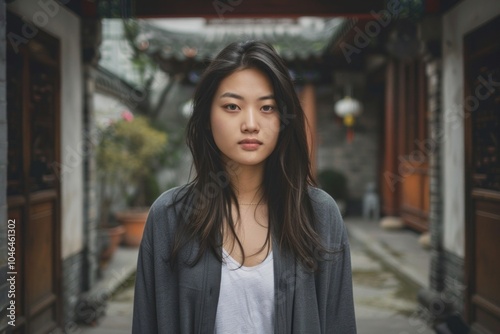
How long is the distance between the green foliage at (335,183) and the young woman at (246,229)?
9.96 m

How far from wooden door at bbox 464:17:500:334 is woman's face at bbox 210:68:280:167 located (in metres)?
2.47

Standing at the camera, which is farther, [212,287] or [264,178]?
[264,178]

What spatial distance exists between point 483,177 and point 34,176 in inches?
130

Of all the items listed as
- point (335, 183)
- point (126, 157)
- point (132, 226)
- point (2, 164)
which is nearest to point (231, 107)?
point (2, 164)

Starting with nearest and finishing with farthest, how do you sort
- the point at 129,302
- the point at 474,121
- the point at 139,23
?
the point at 474,121 → the point at 129,302 → the point at 139,23

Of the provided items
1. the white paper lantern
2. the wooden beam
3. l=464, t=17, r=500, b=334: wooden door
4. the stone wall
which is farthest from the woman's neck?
the white paper lantern

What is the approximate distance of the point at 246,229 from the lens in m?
1.83

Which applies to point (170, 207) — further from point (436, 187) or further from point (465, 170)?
point (436, 187)

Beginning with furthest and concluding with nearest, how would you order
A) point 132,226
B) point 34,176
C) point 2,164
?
point 132,226, point 34,176, point 2,164

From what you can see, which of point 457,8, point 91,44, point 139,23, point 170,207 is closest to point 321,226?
point 170,207

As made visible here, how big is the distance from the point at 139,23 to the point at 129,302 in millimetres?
5986

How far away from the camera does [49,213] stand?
410 cm

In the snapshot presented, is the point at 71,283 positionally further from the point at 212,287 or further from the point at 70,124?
the point at 212,287

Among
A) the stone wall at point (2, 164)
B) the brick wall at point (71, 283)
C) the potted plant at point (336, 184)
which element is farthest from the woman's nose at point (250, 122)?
the potted plant at point (336, 184)
